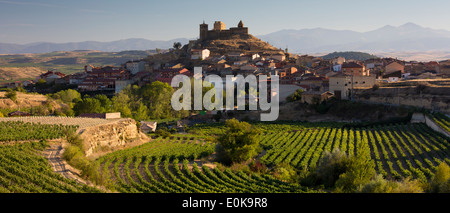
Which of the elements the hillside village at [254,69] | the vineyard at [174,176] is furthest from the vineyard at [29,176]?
the hillside village at [254,69]

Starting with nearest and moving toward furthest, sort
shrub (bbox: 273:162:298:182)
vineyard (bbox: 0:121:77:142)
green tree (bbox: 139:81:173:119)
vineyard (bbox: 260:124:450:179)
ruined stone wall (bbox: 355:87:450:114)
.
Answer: shrub (bbox: 273:162:298:182) < vineyard (bbox: 260:124:450:179) < vineyard (bbox: 0:121:77:142) < ruined stone wall (bbox: 355:87:450:114) < green tree (bbox: 139:81:173:119)

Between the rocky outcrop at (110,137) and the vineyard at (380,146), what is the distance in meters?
9.56

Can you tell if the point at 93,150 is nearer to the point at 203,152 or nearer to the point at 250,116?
the point at 203,152

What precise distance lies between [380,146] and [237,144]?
31.0 ft

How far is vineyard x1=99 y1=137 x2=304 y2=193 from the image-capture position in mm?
15641

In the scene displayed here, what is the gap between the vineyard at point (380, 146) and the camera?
65.5ft

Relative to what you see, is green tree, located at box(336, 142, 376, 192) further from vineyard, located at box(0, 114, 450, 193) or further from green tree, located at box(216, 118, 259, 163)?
green tree, located at box(216, 118, 259, 163)

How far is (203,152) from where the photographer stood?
24812 mm

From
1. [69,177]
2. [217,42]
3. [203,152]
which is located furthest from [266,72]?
[69,177]

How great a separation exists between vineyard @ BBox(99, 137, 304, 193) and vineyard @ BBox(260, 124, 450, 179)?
3.98 m

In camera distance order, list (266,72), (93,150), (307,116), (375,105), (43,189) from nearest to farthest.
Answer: (43,189), (93,150), (375,105), (307,116), (266,72)

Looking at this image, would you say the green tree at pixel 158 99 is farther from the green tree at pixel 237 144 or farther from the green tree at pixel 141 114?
the green tree at pixel 237 144

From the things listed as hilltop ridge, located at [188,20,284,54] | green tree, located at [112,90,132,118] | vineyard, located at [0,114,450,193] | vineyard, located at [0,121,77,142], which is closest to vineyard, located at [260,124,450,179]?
vineyard, located at [0,114,450,193]

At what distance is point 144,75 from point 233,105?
24.5 m
